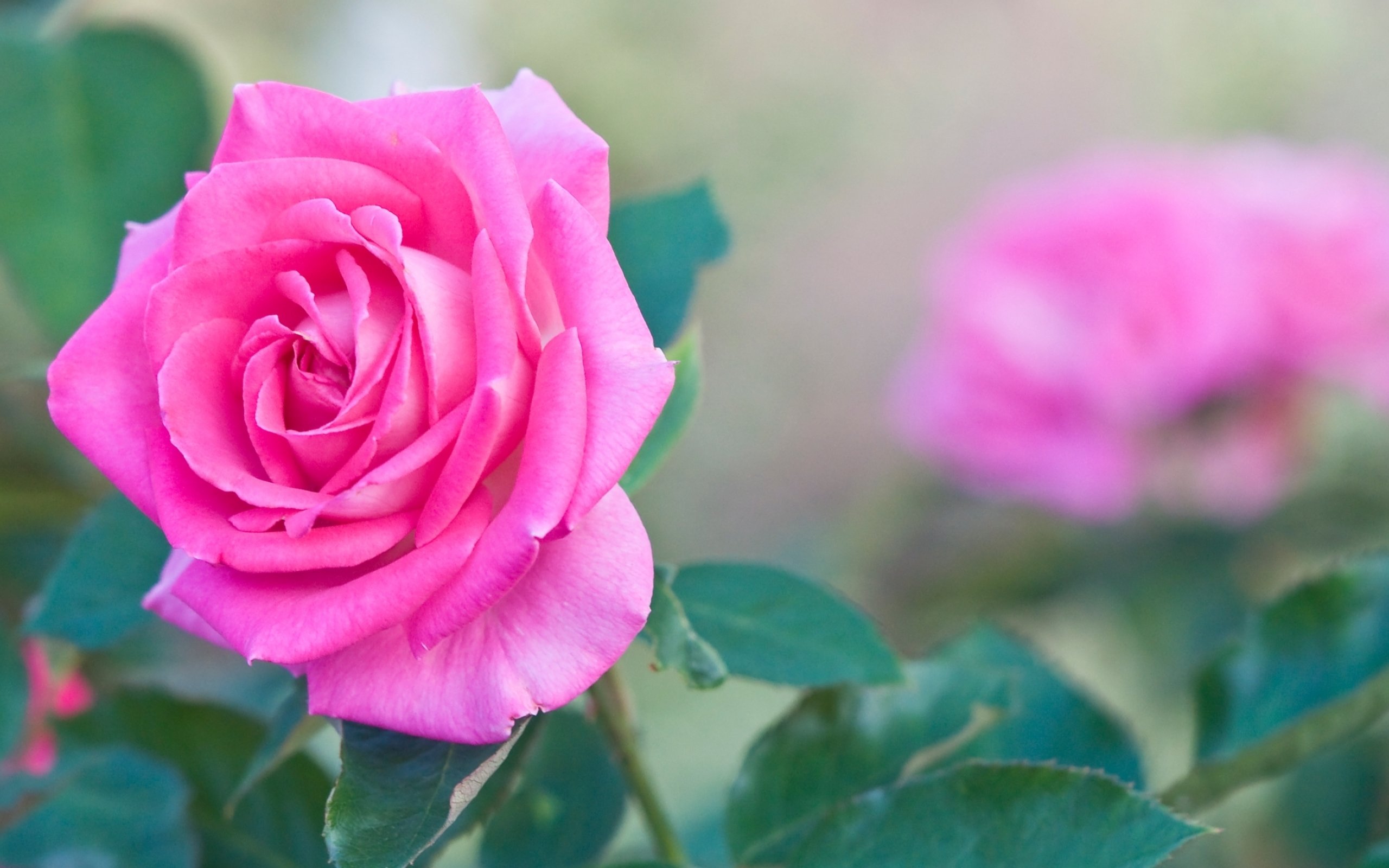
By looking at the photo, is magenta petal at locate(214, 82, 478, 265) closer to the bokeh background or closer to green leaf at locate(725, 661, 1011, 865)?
green leaf at locate(725, 661, 1011, 865)

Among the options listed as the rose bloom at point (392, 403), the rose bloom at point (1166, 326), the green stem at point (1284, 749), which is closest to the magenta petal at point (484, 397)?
the rose bloom at point (392, 403)

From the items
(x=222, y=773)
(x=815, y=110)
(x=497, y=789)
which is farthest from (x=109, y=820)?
(x=815, y=110)

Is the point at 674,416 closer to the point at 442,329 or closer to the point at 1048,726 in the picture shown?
the point at 442,329

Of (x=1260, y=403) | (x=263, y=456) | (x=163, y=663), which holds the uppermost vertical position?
(x=263, y=456)

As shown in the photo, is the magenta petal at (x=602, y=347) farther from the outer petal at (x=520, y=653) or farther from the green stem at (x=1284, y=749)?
the green stem at (x=1284, y=749)

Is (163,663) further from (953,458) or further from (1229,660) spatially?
(953,458)

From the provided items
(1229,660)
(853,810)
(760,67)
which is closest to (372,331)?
(853,810)
